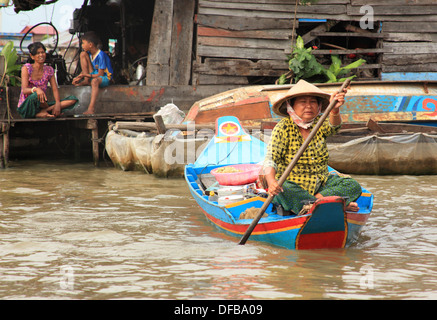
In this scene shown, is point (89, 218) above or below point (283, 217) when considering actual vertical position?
below

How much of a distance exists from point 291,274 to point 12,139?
8.86 m

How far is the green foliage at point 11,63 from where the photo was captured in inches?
410

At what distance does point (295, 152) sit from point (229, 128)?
2.66 meters

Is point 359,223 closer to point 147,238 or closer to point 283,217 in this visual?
point 283,217

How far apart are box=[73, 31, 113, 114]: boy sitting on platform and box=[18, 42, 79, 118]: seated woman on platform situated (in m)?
0.71

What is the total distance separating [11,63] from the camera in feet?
35.1

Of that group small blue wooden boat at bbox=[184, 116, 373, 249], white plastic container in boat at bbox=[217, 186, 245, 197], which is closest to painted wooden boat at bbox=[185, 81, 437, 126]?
small blue wooden boat at bbox=[184, 116, 373, 249]

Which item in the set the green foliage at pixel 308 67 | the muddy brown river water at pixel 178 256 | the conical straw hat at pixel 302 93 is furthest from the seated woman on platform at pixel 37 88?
the conical straw hat at pixel 302 93

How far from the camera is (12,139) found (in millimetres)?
11500

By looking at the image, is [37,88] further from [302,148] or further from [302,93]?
[302,148]

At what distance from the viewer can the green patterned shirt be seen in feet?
15.8

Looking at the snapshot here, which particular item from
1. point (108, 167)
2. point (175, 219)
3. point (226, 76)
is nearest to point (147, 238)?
point (175, 219)

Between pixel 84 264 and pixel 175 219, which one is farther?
pixel 175 219

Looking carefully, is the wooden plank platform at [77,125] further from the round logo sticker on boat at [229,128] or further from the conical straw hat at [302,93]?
the conical straw hat at [302,93]
